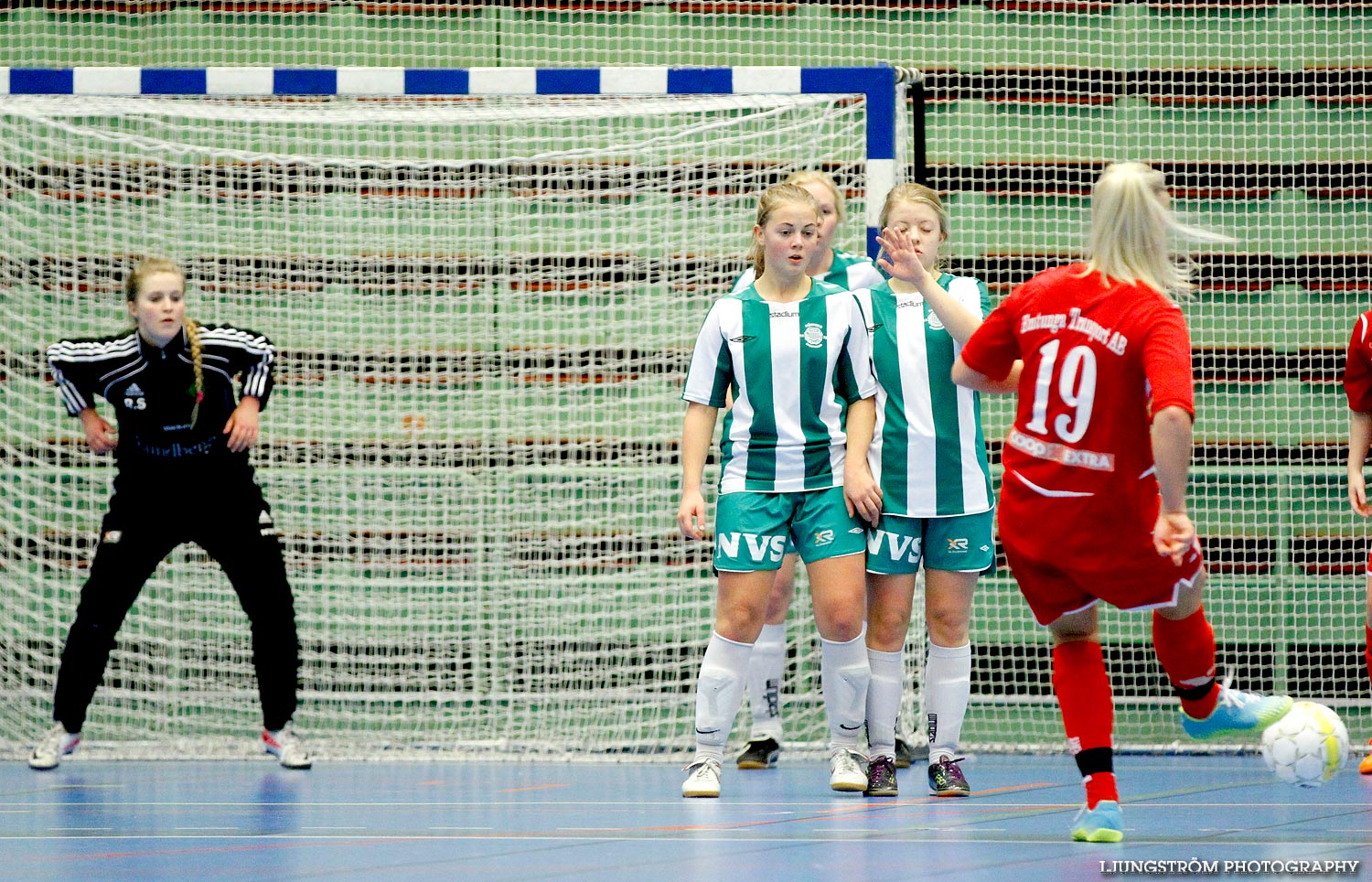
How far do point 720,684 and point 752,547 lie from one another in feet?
1.20

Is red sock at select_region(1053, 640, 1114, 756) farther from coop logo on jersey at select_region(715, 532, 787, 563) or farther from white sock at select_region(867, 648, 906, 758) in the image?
white sock at select_region(867, 648, 906, 758)

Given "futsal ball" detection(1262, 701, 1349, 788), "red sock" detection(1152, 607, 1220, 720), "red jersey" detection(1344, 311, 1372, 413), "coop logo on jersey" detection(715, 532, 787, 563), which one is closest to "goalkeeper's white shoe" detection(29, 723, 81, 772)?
"coop logo on jersey" detection(715, 532, 787, 563)

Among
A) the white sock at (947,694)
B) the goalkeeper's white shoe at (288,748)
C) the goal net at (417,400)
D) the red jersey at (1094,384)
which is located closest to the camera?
the red jersey at (1094,384)

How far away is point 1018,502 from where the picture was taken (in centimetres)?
315

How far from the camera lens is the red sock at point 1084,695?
317cm

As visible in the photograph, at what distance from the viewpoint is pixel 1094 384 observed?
3.04m

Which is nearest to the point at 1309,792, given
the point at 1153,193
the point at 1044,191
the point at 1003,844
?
the point at 1003,844

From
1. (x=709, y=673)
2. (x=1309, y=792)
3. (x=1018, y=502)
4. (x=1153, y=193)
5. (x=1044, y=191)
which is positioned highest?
(x=1044, y=191)

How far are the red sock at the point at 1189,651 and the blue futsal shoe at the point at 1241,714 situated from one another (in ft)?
0.11

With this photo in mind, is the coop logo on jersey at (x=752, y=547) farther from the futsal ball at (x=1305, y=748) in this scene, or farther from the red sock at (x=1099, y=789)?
the futsal ball at (x=1305, y=748)

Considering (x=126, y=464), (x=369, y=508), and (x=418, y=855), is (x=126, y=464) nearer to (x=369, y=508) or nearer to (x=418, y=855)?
(x=369, y=508)

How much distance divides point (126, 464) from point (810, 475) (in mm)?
2321

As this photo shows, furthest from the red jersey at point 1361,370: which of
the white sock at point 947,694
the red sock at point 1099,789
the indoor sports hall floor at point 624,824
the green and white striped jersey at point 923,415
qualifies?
the red sock at point 1099,789

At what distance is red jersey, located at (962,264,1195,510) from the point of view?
300 centimetres
